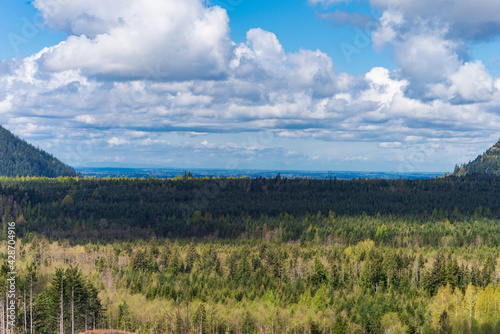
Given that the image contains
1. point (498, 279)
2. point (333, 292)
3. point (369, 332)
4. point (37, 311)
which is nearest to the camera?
point (37, 311)

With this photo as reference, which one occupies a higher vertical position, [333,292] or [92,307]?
[92,307]

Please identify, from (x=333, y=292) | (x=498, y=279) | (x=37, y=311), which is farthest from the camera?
(x=498, y=279)

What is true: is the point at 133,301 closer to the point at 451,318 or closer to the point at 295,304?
the point at 295,304

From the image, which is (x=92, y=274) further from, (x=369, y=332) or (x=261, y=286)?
(x=369, y=332)

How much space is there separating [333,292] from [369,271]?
23.3m

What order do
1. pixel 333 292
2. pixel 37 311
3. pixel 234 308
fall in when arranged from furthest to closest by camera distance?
pixel 333 292
pixel 234 308
pixel 37 311

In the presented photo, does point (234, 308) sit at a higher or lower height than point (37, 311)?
lower

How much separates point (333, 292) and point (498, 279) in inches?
2451

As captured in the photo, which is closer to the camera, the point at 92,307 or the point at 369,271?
the point at 92,307

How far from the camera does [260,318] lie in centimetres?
12481

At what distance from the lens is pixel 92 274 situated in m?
168

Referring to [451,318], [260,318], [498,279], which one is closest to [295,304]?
[260,318]

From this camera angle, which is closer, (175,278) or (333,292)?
(333,292)

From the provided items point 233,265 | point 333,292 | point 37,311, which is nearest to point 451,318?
point 333,292
